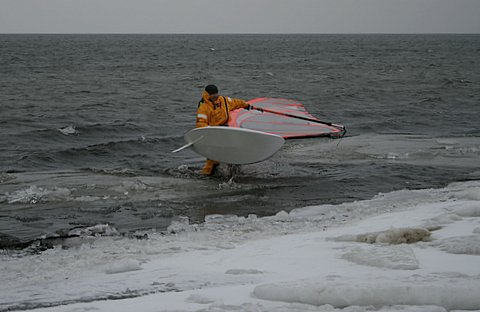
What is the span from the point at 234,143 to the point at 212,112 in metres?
0.77

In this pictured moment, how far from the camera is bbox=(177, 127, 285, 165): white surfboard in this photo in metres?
11.0

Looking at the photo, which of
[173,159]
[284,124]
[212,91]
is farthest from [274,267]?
[173,159]

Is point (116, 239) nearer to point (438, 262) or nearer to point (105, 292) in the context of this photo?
point (105, 292)

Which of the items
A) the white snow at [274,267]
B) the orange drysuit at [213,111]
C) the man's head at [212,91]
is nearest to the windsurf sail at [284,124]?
the orange drysuit at [213,111]

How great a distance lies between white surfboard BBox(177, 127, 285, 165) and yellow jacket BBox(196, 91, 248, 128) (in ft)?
1.00

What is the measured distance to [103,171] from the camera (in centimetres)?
1280

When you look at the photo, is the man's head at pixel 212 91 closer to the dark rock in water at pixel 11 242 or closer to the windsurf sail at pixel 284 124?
the windsurf sail at pixel 284 124

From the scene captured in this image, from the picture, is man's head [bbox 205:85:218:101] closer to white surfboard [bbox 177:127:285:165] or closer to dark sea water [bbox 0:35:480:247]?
white surfboard [bbox 177:127:285:165]

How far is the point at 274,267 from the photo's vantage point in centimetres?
574

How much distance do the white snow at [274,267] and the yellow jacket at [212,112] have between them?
3.32m

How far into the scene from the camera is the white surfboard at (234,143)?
11.0m

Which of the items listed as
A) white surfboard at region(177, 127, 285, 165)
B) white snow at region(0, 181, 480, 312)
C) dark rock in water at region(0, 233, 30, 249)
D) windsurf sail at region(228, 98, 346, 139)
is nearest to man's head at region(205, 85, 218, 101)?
white surfboard at region(177, 127, 285, 165)

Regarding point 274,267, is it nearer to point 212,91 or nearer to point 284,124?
point 212,91

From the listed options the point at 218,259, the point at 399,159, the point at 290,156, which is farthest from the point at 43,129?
the point at 218,259
